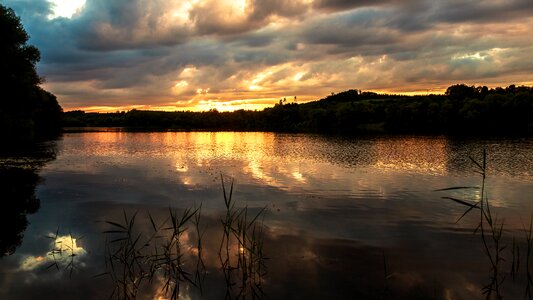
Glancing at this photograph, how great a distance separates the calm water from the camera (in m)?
12.8

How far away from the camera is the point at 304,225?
20281 millimetres

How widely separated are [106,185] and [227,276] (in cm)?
2271

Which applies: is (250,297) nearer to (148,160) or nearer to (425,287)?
(425,287)

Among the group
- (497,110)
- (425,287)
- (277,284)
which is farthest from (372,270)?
(497,110)

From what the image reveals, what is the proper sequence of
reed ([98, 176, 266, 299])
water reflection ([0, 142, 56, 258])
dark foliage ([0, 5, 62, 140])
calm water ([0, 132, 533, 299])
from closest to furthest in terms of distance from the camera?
reed ([98, 176, 266, 299]), calm water ([0, 132, 533, 299]), water reflection ([0, 142, 56, 258]), dark foliage ([0, 5, 62, 140])

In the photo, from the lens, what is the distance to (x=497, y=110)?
14025 centimetres

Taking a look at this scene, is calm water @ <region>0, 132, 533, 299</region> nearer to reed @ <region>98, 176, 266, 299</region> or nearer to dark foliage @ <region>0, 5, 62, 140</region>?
reed @ <region>98, 176, 266, 299</region>

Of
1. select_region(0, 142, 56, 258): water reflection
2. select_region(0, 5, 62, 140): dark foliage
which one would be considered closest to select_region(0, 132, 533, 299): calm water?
select_region(0, 142, 56, 258): water reflection

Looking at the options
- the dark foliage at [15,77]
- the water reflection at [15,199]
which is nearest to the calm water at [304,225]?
the water reflection at [15,199]

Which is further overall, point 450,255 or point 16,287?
point 450,255

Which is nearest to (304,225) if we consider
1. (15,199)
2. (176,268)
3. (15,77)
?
(176,268)

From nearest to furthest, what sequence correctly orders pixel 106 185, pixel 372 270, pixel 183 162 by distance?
pixel 372 270 → pixel 106 185 → pixel 183 162

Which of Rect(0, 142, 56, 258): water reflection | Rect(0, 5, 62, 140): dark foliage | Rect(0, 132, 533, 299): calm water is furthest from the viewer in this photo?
Rect(0, 5, 62, 140): dark foliage

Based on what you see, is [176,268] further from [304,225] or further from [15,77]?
[15,77]
